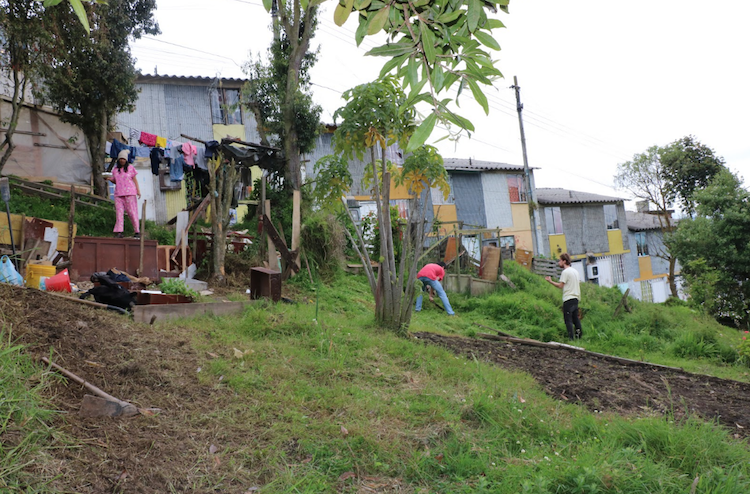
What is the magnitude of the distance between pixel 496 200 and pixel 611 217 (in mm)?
9352

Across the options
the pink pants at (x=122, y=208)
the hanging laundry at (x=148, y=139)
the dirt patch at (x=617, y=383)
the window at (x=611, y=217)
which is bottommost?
the dirt patch at (x=617, y=383)

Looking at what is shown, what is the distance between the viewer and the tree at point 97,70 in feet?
37.6

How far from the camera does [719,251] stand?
1784 cm

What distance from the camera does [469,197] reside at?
25.7 m

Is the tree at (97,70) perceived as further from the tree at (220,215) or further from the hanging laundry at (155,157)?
the tree at (220,215)

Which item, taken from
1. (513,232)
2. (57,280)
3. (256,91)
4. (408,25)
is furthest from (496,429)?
(513,232)

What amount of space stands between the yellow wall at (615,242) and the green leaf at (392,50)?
31.8 m

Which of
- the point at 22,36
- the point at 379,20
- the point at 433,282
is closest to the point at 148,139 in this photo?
the point at 22,36

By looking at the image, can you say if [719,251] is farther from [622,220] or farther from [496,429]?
[496,429]

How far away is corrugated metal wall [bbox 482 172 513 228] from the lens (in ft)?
85.8

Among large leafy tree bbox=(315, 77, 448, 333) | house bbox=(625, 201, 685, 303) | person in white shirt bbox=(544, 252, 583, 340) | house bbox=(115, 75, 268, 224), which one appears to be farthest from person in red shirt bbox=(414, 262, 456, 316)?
house bbox=(625, 201, 685, 303)

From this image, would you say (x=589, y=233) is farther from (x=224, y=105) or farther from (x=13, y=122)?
(x=13, y=122)

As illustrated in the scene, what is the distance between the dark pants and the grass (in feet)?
16.4

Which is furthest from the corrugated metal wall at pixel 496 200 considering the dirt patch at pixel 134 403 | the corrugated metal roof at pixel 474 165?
the dirt patch at pixel 134 403
